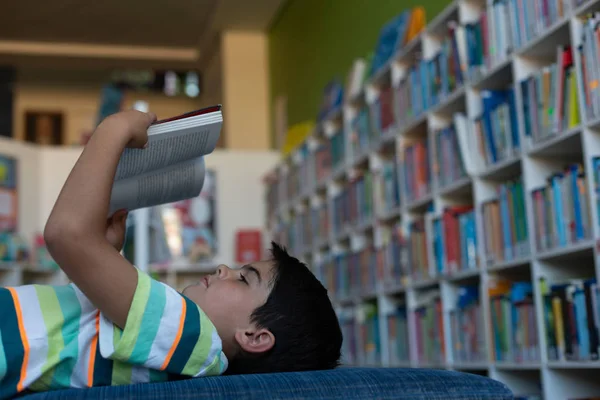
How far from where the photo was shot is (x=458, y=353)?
2.99 meters

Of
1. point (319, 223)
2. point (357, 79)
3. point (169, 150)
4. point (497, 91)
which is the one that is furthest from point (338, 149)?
point (169, 150)

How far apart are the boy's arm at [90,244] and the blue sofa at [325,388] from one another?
118 mm

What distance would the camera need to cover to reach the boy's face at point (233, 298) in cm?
113

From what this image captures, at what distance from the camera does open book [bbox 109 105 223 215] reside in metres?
1.09

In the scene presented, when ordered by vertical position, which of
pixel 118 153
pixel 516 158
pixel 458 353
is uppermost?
pixel 516 158

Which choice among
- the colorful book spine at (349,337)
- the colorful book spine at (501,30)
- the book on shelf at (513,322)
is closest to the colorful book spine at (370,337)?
the colorful book spine at (349,337)

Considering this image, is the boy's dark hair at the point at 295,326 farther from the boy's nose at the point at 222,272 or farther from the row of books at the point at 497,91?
the row of books at the point at 497,91

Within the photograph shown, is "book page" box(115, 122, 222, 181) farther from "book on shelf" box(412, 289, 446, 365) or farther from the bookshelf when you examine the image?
"book on shelf" box(412, 289, 446, 365)

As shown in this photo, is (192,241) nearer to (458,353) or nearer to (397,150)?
(397,150)

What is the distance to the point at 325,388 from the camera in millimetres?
941

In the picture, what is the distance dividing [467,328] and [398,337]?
0.65m

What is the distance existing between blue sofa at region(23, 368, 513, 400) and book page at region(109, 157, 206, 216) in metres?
0.40

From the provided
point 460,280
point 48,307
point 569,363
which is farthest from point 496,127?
point 48,307

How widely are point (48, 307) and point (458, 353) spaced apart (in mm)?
2210
